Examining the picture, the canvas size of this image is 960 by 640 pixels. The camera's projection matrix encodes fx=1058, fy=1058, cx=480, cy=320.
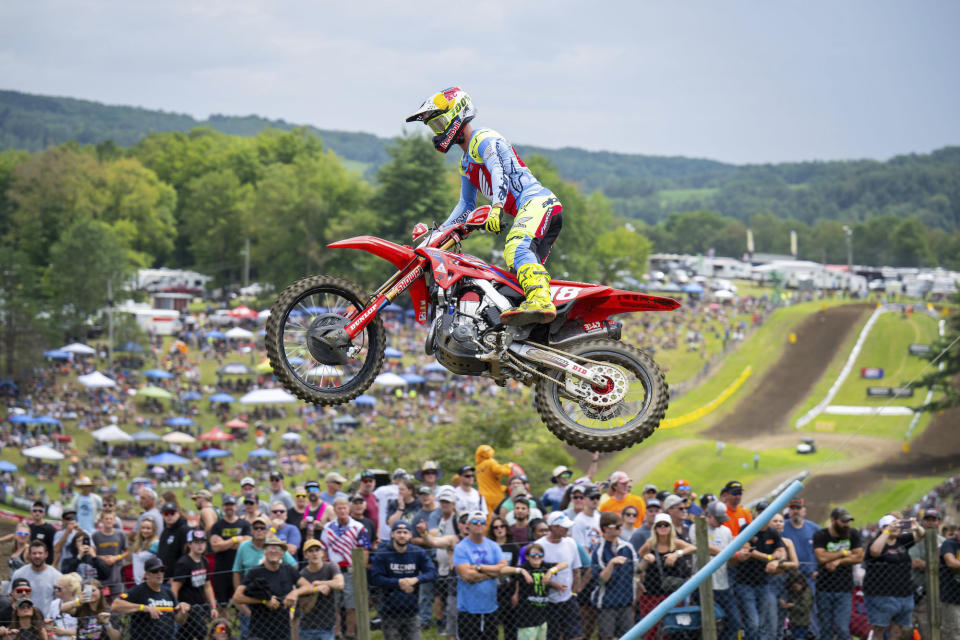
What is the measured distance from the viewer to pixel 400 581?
1216 centimetres

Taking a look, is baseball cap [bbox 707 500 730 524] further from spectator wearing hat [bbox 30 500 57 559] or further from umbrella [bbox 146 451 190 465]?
umbrella [bbox 146 451 190 465]

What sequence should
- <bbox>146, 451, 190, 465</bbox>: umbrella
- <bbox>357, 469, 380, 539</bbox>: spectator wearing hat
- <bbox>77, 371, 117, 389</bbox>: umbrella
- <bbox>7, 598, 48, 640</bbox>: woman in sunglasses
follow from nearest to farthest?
<bbox>7, 598, 48, 640</bbox>: woman in sunglasses → <bbox>357, 469, 380, 539</bbox>: spectator wearing hat → <bbox>146, 451, 190, 465</bbox>: umbrella → <bbox>77, 371, 117, 389</bbox>: umbrella

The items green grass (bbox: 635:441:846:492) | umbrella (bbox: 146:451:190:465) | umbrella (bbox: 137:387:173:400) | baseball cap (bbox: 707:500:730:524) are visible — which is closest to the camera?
baseball cap (bbox: 707:500:730:524)

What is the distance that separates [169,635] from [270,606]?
1.14 m

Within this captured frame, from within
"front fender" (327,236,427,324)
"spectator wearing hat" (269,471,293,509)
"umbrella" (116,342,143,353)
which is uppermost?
"front fender" (327,236,427,324)

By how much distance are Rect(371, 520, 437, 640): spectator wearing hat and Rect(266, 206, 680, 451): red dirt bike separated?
16.2 feet

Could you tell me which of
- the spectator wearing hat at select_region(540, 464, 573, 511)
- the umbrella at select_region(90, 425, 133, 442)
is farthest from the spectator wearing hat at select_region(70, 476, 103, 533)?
the umbrella at select_region(90, 425, 133, 442)

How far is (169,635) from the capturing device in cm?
1162

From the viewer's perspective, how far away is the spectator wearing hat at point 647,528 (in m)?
13.1

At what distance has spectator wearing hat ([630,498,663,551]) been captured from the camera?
13148 mm

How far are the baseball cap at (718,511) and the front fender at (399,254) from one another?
6.41 metres

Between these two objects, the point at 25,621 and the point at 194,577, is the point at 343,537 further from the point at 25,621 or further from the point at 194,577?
the point at 25,621

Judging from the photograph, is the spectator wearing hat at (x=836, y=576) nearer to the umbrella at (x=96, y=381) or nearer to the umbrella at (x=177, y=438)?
the umbrella at (x=177, y=438)

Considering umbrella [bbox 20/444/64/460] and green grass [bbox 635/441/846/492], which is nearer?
umbrella [bbox 20/444/64/460]
